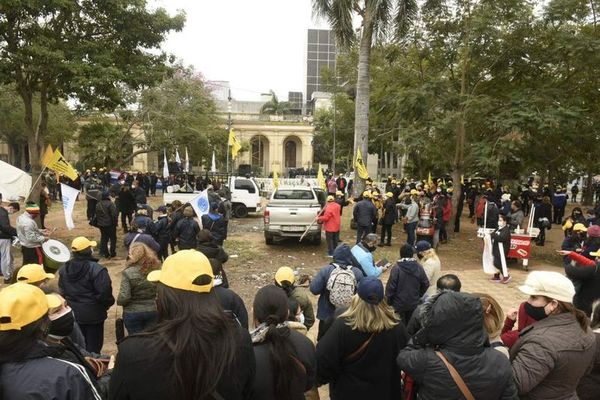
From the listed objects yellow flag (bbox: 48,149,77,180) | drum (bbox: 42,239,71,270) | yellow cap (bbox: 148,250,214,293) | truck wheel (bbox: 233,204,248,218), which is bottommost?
truck wheel (bbox: 233,204,248,218)

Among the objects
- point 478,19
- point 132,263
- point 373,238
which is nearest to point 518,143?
point 478,19

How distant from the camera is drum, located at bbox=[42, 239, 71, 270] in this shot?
23.0ft

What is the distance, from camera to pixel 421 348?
2715 millimetres

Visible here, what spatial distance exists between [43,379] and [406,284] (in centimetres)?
410

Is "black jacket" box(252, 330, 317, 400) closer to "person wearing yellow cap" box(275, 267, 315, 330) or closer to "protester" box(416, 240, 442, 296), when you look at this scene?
"person wearing yellow cap" box(275, 267, 315, 330)

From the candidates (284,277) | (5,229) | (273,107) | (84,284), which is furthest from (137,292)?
(273,107)

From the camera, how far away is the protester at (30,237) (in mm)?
7688

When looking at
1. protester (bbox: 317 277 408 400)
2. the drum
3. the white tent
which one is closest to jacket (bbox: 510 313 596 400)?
protester (bbox: 317 277 408 400)

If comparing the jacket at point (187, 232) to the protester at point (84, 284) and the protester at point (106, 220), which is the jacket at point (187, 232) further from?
the protester at point (84, 284)

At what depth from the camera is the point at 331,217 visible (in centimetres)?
1134

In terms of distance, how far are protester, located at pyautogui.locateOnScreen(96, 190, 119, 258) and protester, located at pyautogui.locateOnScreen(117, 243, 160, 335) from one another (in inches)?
253

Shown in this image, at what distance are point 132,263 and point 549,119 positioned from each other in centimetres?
1086

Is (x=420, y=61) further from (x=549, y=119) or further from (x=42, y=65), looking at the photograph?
(x=42, y=65)

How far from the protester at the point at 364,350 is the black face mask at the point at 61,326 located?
1.70m
